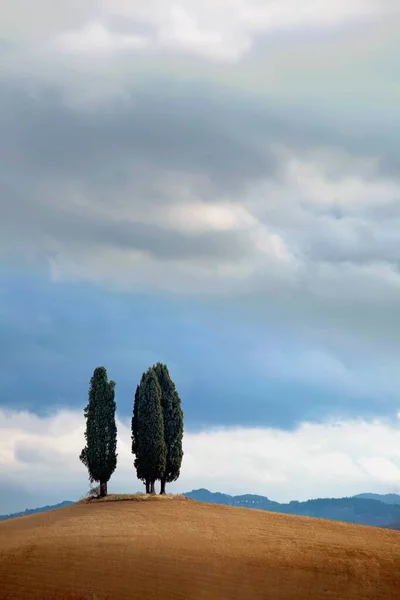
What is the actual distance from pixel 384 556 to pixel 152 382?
1206 inches

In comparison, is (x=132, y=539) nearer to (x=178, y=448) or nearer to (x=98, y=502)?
(x=98, y=502)

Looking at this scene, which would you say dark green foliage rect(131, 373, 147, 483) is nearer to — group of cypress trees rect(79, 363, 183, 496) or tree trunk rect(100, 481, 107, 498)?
group of cypress trees rect(79, 363, 183, 496)

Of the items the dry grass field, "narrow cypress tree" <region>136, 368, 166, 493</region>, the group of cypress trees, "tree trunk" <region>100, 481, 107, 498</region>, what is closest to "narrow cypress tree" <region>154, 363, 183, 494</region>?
the group of cypress trees

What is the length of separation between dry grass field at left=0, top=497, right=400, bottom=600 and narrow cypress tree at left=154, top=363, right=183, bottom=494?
50.7ft

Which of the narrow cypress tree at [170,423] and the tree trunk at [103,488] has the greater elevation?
the narrow cypress tree at [170,423]

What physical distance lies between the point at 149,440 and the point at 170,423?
5.56 m

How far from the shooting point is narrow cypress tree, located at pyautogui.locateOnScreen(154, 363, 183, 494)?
76.6 meters

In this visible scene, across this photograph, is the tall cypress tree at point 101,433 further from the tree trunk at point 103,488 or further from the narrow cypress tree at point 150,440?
the narrow cypress tree at point 150,440

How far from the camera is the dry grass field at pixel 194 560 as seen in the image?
4722cm

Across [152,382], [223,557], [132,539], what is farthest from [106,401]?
[223,557]

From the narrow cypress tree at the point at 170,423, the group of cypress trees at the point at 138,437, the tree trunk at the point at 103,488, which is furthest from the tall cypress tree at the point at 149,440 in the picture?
the tree trunk at the point at 103,488

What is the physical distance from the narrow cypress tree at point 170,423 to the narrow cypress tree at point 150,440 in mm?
1996

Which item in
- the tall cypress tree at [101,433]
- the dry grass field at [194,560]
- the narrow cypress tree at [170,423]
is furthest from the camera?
the narrow cypress tree at [170,423]

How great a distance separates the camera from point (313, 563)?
5069 centimetres
